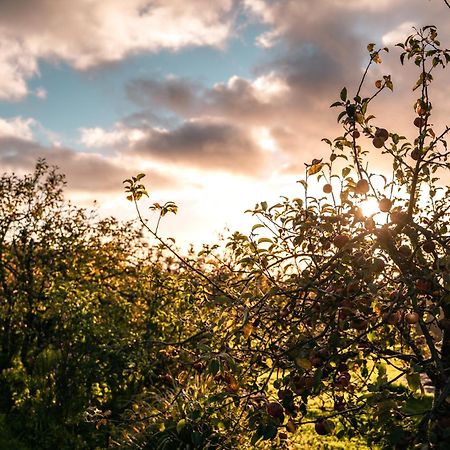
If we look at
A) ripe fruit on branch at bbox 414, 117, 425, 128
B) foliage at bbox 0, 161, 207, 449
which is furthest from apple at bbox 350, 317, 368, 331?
foliage at bbox 0, 161, 207, 449

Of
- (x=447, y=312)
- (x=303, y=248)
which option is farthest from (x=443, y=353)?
(x=303, y=248)

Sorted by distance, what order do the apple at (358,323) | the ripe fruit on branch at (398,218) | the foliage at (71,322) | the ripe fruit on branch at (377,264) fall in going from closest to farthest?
the ripe fruit on branch at (377,264) → the ripe fruit on branch at (398,218) → the apple at (358,323) → the foliage at (71,322)

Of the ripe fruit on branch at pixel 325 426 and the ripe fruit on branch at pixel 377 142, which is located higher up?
the ripe fruit on branch at pixel 377 142

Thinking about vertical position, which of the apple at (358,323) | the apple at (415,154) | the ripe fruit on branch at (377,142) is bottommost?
the apple at (358,323)

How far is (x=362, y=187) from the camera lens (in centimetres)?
371

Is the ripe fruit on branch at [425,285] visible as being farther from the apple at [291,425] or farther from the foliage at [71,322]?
the foliage at [71,322]

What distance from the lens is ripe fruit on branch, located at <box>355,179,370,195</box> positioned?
3.70 m

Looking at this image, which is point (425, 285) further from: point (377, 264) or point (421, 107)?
point (421, 107)

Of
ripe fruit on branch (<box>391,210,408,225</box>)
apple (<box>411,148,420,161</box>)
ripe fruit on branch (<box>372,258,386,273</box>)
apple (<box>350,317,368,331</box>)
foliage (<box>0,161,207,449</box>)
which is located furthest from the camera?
foliage (<box>0,161,207,449</box>)

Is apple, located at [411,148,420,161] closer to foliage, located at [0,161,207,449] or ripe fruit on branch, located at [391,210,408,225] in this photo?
ripe fruit on branch, located at [391,210,408,225]

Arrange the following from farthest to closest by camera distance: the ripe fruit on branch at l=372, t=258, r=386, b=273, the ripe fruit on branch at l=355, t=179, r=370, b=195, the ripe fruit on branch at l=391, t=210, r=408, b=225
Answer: the ripe fruit on branch at l=355, t=179, r=370, b=195, the ripe fruit on branch at l=391, t=210, r=408, b=225, the ripe fruit on branch at l=372, t=258, r=386, b=273

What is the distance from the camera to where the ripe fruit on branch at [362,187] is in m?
3.70

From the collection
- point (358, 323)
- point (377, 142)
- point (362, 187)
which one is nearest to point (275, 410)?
point (358, 323)

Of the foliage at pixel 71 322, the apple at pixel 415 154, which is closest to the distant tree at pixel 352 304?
the apple at pixel 415 154
